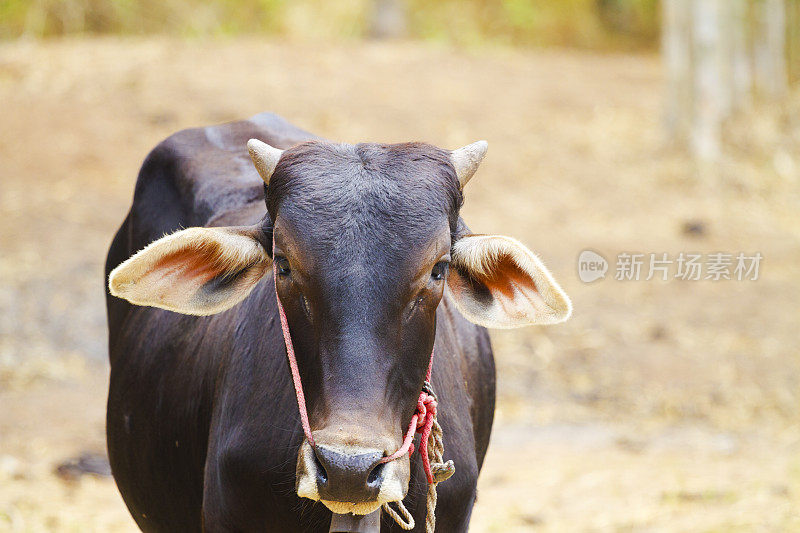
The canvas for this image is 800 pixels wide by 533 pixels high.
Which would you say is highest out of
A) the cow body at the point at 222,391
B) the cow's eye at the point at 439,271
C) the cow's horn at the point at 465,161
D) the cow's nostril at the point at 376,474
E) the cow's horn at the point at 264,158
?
the cow's horn at the point at 264,158

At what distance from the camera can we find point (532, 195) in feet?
36.6

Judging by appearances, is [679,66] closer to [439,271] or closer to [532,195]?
[532,195]

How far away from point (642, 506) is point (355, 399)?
12.4ft

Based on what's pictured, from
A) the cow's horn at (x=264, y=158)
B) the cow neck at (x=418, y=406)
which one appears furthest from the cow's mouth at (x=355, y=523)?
the cow's horn at (x=264, y=158)

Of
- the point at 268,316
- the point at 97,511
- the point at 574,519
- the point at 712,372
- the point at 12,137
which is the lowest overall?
the point at 712,372

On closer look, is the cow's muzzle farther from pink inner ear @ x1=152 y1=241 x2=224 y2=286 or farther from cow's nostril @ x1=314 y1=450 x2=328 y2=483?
pink inner ear @ x1=152 y1=241 x2=224 y2=286

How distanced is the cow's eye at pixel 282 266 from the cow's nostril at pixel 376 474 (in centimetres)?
56

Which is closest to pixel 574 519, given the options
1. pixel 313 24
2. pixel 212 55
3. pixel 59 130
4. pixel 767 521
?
pixel 767 521

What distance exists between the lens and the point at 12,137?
10.7 m

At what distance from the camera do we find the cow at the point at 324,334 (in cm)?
242

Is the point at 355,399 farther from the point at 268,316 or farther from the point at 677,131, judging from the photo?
the point at 677,131

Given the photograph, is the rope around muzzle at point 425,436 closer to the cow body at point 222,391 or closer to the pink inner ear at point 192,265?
the cow body at point 222,391

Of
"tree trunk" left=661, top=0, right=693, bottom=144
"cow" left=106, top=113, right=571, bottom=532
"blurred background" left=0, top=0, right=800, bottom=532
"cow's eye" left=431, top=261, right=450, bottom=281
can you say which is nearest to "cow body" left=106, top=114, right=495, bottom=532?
"cow" left=106, top=113, right=571, bottom=532

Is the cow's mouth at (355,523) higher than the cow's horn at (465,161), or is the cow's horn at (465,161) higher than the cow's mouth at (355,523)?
the cow's horn at (465,161)
